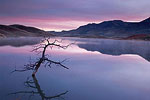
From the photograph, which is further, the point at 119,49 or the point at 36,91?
the point at 119,49

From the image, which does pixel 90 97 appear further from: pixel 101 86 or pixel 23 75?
pixel 23 75

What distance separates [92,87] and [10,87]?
3.55 meters

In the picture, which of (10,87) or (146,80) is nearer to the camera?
(10,87)

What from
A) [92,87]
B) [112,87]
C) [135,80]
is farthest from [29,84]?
[135,80]

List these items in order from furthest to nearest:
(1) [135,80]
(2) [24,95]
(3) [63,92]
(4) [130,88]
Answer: (1) [135,80]
(4) [130,88]
(3) [63,92]
(2) [24,95]

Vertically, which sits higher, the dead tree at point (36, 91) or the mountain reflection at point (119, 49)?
the dead tree at point (36, 91)

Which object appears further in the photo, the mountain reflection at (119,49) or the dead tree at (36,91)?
the mountain reflection at (119,49)

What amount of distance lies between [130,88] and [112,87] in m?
0.80

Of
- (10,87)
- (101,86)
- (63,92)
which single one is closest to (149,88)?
(101,86)

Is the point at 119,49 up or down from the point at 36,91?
down

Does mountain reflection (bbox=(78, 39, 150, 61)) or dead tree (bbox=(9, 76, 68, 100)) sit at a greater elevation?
dead tree (bbox=(9, 76, 68, 100))

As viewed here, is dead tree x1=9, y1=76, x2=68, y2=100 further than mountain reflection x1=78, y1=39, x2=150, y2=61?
No

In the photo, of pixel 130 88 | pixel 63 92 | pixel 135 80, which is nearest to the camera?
pixel 63 92

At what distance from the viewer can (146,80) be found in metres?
9.96
